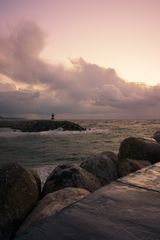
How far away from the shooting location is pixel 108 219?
6.67 ft

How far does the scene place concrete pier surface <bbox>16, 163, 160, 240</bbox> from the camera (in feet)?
5.78

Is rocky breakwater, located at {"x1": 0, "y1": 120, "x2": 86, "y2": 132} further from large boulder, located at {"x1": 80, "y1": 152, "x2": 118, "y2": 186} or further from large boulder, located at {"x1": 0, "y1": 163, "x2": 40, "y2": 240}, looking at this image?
large boulder, located at {"x1": 0, "y1": 163, "x2": 40, "y2": 240}

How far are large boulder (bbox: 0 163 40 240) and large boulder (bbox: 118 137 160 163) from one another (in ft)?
13.3

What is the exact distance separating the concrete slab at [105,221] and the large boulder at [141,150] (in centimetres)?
535

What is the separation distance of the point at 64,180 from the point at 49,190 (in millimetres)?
363

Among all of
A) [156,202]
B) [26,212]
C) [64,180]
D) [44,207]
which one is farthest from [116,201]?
[64,180]

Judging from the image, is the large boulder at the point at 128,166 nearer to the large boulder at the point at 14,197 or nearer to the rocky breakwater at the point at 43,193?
the rocky breakwater at the point at 43,193

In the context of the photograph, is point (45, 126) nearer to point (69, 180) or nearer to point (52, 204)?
point (69, 180)

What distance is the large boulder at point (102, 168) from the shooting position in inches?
271

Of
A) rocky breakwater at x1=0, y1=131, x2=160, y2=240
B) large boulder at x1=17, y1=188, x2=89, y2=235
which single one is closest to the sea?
rocky breakwater at x1=0, y1=131, x2=160, y2=240

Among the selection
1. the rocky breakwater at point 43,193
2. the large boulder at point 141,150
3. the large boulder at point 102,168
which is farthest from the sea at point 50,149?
the rocky breakwater at point 43,193

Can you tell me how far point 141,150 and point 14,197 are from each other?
183 inches

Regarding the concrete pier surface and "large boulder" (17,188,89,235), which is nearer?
the concrete pier surface

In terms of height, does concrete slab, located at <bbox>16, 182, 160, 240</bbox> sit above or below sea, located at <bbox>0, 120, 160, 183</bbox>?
above
